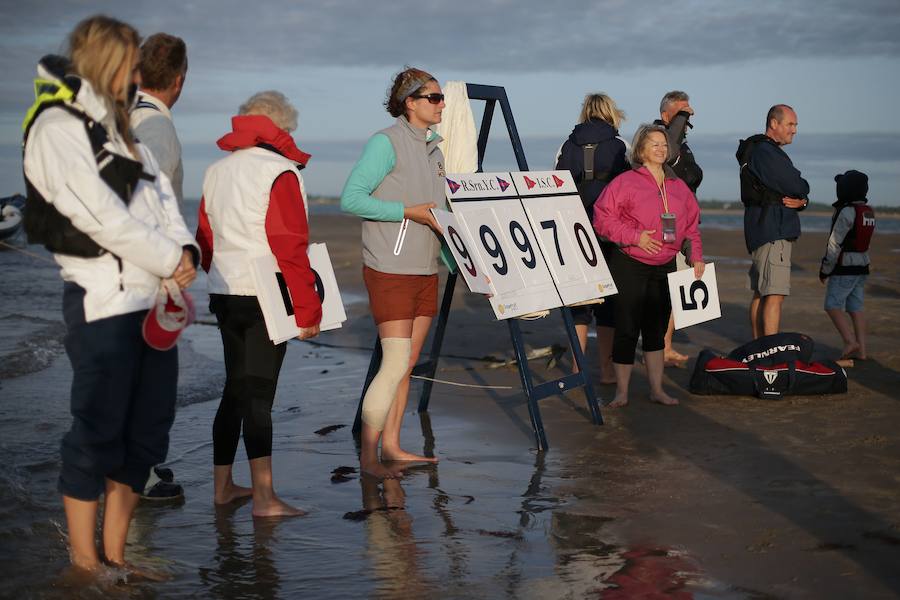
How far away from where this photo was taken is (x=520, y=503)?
5613mm

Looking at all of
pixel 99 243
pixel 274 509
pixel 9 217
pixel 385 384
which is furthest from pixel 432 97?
pixel 9 217

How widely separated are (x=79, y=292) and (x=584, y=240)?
4.32m

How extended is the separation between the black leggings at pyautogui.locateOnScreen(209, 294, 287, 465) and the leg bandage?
0.86m

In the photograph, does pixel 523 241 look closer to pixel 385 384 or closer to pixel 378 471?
pixel 385 384

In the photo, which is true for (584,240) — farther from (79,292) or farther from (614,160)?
(79,292)

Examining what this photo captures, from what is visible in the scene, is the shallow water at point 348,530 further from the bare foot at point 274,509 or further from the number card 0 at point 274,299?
the number card 0 at point 274,299

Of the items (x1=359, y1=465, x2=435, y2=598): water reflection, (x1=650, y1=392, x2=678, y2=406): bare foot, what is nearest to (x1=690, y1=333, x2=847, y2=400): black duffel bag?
(x1=650, y1=392, x2=678, y2=406): bare foot

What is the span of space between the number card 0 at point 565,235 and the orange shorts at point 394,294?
4.41 feet

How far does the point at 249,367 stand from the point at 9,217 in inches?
1162

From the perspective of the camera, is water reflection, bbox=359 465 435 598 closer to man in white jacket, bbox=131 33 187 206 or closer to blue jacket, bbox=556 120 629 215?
man in white jacket, bbox=131 33 187 206

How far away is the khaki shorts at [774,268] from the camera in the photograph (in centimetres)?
925

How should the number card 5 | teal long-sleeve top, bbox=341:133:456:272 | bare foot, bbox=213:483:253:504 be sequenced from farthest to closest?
the number card 5
teal long-sleeve top, bbox=341:133:456:272
bare foot, bbox=213:483:253:504

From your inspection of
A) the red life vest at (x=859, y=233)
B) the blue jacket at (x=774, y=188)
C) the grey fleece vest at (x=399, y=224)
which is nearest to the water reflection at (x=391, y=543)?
the grey fleece vest at (x=399, y=224)

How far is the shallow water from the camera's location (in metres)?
4.39
